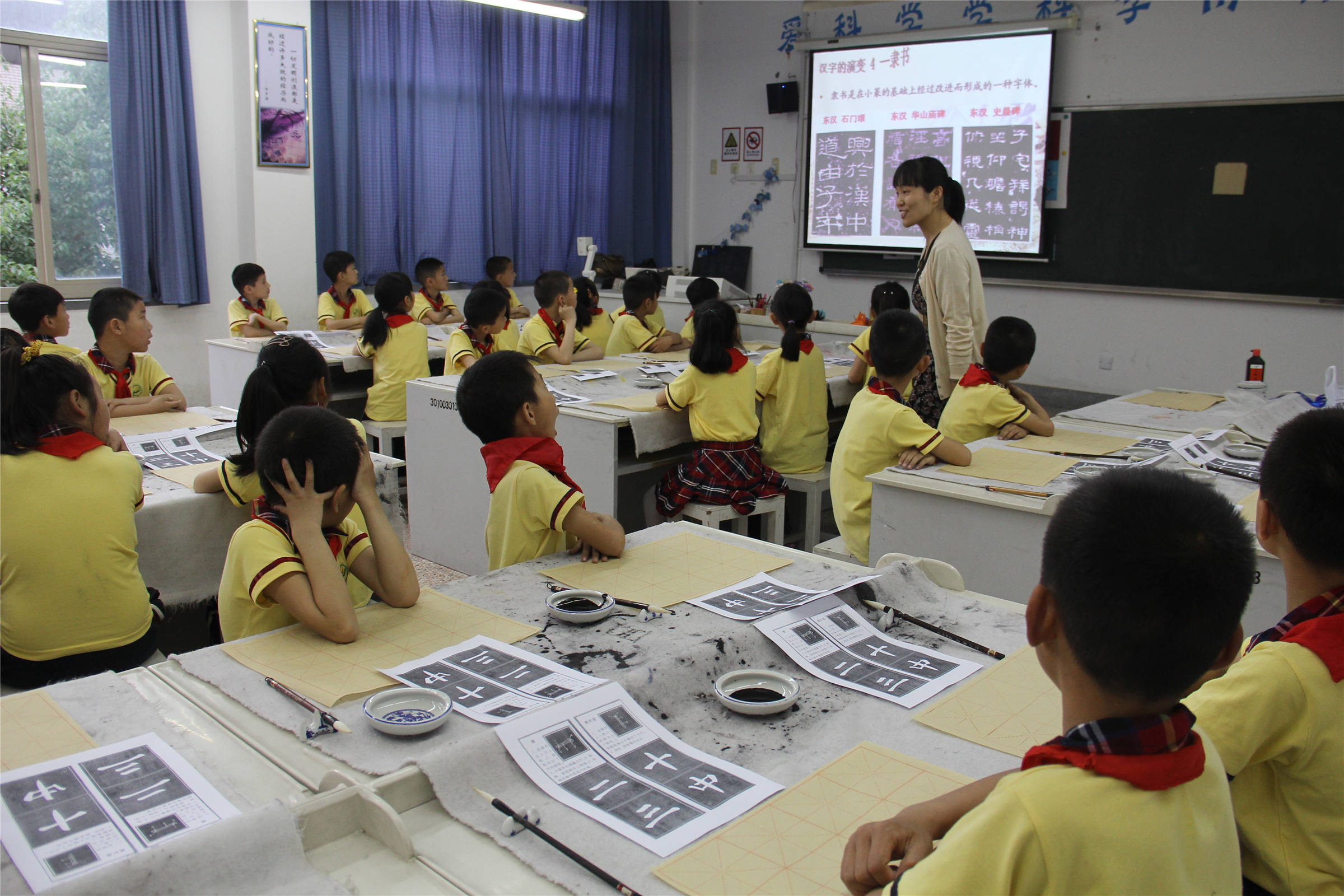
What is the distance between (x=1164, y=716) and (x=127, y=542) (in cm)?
186

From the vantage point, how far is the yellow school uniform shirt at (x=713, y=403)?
3305mm

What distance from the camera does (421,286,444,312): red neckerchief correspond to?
593 centimetres

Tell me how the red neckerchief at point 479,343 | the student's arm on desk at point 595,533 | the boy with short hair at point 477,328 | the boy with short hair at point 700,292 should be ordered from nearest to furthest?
the student's arm on desk at point 595,533 → the boy with short hair at point 477,328 → the red neckerchief at point 479,343 → the boy with short hair at point 700,292

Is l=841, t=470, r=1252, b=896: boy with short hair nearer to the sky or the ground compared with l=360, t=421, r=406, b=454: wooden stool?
nearer to the sky

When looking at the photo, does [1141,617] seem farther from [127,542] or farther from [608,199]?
[608,199]

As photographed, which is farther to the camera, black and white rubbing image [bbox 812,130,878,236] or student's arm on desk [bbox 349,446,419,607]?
black and white rubbing image [bbox 812,130,878,236]

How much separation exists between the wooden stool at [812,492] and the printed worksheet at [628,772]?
2380mm

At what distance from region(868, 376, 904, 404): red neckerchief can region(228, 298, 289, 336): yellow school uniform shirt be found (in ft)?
12.0

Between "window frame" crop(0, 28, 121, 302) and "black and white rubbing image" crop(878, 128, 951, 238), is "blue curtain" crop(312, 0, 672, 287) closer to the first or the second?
"window frame" crop(0, 28, 121, 302)

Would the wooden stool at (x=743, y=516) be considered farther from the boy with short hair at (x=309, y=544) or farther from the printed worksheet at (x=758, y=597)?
the boy with short hair at (x=309, y=544)

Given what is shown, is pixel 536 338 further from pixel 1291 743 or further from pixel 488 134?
pixel 1291 743

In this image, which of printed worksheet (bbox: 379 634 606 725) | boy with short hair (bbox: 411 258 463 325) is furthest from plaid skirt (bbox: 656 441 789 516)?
boy with short hair (bbox: 411 258 463 325)

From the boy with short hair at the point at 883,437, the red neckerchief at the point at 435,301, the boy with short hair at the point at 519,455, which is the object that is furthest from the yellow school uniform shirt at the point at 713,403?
the red neckerchief at the point at 435,301

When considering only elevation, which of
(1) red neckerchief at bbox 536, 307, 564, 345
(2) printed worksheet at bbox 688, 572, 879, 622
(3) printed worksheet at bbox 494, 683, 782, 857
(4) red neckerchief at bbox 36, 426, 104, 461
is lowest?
(3) printed worksheet at bbox 494, 683, 782, 857
